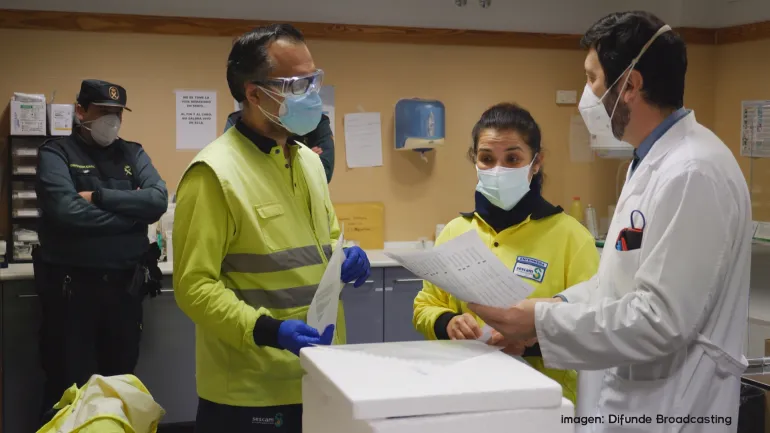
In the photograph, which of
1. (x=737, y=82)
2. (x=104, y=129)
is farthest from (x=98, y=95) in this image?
(x=737, y=82)

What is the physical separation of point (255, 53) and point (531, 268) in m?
0.83

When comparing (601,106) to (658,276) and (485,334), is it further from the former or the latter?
(485,334)

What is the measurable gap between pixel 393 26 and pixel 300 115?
8.87 ft

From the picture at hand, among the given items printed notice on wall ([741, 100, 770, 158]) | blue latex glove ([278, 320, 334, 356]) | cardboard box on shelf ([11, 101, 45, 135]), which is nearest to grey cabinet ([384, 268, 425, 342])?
printed notice on wall ([741, 100, 770, 158])

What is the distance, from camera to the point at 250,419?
173 centimetres

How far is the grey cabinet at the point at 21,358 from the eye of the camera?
11.7 ft

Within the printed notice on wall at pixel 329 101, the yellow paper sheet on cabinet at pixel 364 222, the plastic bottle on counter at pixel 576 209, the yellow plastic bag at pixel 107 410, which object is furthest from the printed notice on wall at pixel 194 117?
the yellow plastic bag at pixel 107 410

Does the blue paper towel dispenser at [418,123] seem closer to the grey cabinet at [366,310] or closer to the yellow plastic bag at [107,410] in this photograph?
the grey cabinet at [366,310]

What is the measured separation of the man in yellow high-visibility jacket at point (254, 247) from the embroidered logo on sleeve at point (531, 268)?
1.55 feet

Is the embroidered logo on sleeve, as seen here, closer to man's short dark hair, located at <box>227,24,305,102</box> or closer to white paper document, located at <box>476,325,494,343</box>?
white paper document, located at <box>476,325,494,343</box>

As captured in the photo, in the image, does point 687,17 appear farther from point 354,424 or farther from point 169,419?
point 354,424

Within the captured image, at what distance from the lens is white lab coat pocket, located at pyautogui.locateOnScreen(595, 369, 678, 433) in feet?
4.75

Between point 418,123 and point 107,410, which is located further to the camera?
point 418,123

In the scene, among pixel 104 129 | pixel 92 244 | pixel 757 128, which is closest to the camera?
pixel 757 128
